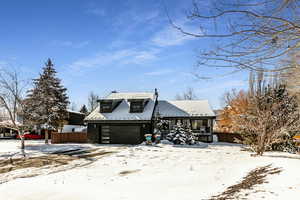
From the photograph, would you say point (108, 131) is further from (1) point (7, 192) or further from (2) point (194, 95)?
(2) point (194, 95)

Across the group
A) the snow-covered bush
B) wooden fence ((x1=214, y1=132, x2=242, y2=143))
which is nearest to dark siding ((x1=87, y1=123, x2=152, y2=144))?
the snow-covered bush

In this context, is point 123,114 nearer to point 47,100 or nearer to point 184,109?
point 184,109

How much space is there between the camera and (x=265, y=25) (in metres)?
3.42

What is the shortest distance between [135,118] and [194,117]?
6.94 metres

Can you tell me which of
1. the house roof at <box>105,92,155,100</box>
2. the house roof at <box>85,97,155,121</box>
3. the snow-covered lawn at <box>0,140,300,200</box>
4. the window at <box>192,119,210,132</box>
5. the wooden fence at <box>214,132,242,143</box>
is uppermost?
the house roof at <box>105,92,155,100</box>

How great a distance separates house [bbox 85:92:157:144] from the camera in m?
20.7

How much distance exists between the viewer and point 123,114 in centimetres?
2173

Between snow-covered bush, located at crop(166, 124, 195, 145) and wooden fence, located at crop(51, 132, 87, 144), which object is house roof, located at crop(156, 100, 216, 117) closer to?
snow-covered bush, located at crop(166, 124, 195, 145)

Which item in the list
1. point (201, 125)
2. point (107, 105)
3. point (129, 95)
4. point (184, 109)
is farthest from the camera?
point (129, 95)

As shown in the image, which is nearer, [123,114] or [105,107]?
[123,114]

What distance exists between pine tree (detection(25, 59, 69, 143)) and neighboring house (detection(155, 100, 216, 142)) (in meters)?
13.2

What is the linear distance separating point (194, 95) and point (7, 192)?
44.0 metres

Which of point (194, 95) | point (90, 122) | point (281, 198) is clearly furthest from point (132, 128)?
point (194, 95)

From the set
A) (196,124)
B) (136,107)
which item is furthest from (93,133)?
(196,124)
